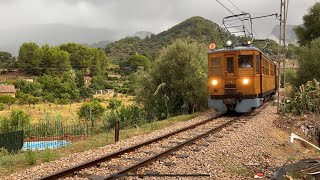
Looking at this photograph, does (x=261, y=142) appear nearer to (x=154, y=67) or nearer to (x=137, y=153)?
(x=137, y=153)

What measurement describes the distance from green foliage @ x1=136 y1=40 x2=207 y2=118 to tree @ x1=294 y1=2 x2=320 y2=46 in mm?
17857

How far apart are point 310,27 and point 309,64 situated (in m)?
10.6

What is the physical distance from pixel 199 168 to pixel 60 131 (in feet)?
53.2

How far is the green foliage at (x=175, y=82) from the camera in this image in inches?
910

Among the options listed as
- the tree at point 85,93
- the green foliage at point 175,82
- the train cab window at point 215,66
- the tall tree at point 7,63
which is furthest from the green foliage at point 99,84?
the train cab window at point 215,66

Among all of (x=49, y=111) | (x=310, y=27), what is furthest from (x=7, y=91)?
(x=310, y=27)

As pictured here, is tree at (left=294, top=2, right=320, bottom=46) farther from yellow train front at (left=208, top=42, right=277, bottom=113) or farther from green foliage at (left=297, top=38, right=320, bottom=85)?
yellow train front at (left=208, top=42, right=277, bottom=113)

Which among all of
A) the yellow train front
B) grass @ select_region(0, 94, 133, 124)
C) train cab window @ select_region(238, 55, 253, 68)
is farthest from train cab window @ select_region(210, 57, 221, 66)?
grass @ select_region(0, 94, 133, 124)

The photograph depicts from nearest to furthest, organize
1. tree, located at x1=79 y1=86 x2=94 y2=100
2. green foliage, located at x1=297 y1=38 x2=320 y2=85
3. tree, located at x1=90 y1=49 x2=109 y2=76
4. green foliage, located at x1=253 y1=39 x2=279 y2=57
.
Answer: green foliage, located at x1=253 y1=39 x2=279 y2=57, green foliage, located at x1=297 y1=38 x2=320 y2=85, tree, located at x1=79 y1=86 x2=94 y2=100, tree, located at x1=90 y1=49 x2=109 y2=76

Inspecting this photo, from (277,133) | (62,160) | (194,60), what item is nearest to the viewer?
(62,160)

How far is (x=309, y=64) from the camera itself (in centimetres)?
2841

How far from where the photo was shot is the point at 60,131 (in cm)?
2169

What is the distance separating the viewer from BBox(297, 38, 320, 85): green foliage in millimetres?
27923

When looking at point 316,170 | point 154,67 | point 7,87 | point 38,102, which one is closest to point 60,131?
point 154,67
